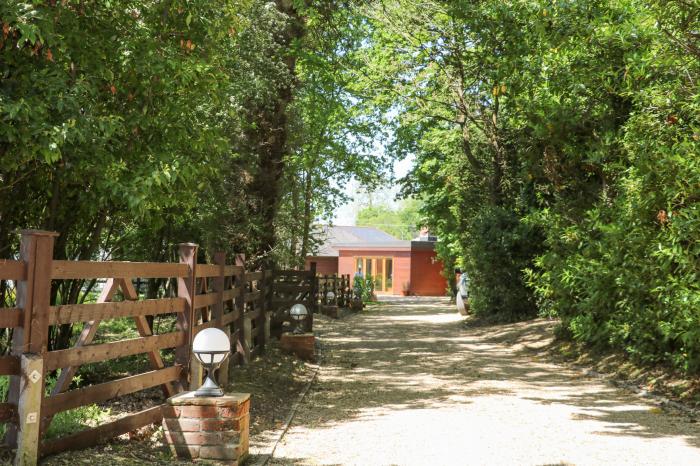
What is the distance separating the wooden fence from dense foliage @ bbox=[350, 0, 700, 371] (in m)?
5.31

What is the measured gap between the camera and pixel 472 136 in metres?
22.3

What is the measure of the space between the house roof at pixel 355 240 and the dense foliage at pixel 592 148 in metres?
23.2

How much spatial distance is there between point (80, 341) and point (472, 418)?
4.14m

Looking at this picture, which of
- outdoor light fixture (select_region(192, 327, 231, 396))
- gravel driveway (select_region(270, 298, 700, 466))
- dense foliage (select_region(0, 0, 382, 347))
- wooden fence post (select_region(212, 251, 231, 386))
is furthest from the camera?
wooden fence post (select_region(212, 251, 231, 386))

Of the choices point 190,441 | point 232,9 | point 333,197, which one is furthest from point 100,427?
point 333,197

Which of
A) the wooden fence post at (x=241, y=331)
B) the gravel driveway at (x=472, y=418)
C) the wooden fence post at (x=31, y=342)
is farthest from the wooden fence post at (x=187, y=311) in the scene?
the wooden fence post at (x=241, y=331)

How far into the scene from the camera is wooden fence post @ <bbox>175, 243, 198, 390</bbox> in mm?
6616

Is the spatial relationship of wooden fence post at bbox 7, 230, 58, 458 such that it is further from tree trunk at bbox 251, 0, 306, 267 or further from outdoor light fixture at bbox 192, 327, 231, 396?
tree trunk at bbox 251, 0, 306, 267

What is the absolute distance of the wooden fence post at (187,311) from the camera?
6.62m

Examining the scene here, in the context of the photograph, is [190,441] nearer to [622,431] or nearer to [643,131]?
[622,431]

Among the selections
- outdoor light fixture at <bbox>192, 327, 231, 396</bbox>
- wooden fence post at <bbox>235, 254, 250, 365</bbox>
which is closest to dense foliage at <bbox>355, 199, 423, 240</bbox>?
wooden fence post at <bbox>235, 254, 250, 365</bbox>

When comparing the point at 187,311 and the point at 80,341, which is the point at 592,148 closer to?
the point at 187,311

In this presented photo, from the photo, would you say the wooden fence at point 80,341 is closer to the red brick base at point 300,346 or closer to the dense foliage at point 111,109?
the dense foliage at point 111,109

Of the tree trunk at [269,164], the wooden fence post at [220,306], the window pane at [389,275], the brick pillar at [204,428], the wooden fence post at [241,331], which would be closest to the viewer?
the brick pillar at [204,428]
